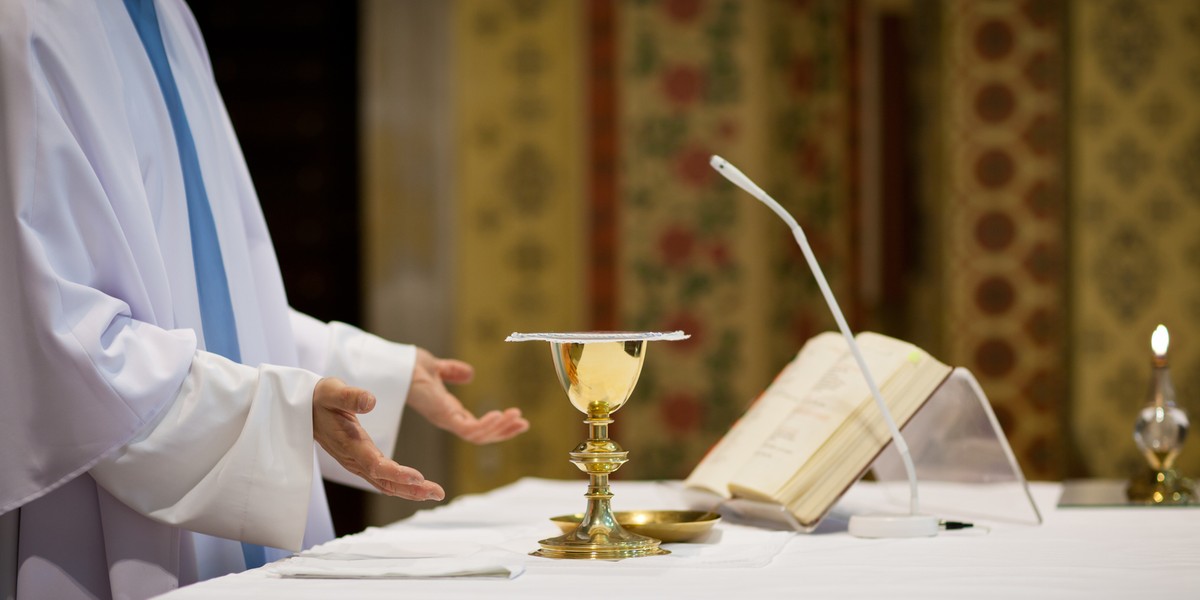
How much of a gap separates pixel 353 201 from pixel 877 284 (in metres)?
2.31

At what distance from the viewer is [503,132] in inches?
184

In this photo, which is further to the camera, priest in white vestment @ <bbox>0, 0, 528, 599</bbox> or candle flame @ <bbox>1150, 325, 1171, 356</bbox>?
candle flame @ <bbox>1150, 325, 1171, 356</bbox>

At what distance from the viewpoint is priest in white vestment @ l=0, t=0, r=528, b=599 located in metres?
1.52

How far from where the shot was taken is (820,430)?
1.88 metres

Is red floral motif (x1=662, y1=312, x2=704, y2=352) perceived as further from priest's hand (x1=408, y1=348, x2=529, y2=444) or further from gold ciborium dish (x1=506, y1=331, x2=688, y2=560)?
gold ciborium dish (x1=506, y1=331, x2=688, y2=560)

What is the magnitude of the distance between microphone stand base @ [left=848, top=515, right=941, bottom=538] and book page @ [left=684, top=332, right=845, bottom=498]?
0.24 meters

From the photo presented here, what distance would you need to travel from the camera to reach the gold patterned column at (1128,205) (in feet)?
14.4

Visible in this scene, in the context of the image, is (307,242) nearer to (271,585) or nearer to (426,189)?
(426,189)

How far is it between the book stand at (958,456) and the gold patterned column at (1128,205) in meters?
2.46

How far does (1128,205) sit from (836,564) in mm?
3332

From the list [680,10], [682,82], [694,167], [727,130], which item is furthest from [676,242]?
[680,10]

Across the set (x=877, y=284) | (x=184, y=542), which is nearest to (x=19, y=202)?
(x=184, y=542)

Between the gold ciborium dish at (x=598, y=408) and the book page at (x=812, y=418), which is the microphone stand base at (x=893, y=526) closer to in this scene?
the book page at (x=812, y=418)

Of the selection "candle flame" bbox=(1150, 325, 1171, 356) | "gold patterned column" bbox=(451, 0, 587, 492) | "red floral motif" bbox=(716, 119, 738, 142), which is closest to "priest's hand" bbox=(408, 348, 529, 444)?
"candle flame" bbox=(1150, 325, 1171, 356)
